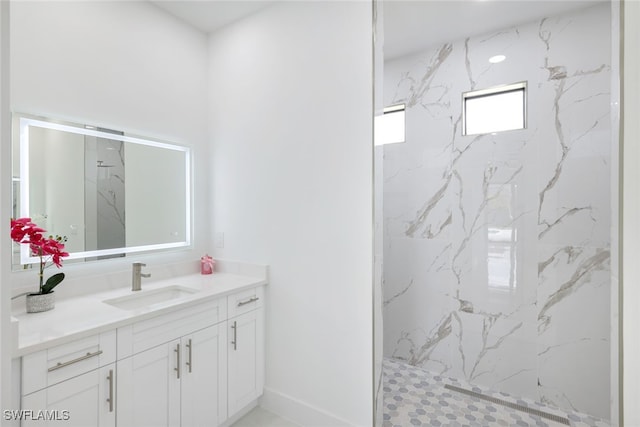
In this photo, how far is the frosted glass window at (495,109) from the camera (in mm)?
2215

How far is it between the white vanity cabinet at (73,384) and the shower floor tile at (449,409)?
1.57m

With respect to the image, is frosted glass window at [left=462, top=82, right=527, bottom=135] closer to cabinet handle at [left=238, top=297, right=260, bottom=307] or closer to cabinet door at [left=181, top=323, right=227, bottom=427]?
cabinet handle at [left=238, top=297, right=260, bottom=307]

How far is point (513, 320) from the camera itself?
2.24 metres

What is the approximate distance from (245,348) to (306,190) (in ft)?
3.66

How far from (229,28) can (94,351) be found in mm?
2320

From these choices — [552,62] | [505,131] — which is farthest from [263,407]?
[552,62]

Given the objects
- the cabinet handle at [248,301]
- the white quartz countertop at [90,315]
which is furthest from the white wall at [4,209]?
the cabinet handle at [248,301]

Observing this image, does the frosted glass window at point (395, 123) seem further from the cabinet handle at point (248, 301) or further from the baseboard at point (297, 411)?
the baseboard at point (297, 411)

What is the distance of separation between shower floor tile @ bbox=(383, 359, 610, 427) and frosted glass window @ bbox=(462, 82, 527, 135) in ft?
6.36

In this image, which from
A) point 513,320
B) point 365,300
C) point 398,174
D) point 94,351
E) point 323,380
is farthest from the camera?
point 398,174

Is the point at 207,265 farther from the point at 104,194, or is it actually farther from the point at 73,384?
the point at 73,384

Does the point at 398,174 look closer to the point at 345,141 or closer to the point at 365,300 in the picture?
the point at 345,141

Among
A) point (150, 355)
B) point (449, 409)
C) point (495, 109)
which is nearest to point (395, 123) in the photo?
point (495, 109)

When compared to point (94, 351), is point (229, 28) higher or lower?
higher
